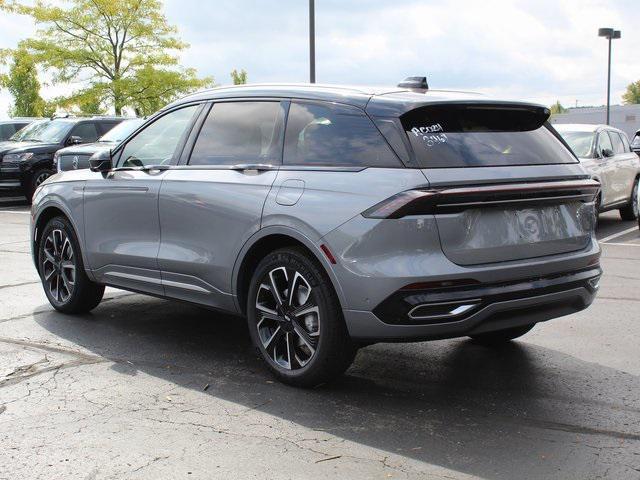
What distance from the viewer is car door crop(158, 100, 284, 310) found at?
518 cm

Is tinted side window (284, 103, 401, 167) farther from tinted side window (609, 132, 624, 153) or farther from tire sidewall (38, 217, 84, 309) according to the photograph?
tinted side window (609, 132, 624, 153)

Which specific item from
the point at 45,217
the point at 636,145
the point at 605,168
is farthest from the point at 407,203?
the point at 636,145

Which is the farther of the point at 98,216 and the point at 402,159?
the point at 98,216

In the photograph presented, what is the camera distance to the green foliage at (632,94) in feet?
503

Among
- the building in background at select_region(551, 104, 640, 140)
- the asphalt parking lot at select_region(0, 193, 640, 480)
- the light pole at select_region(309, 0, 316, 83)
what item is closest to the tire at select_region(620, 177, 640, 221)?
the light pole at select_region(309, 0, 316, 83)

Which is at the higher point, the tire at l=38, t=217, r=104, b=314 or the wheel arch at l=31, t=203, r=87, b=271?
Result: the wheel arch at l=31, t=203, r=87, b=271

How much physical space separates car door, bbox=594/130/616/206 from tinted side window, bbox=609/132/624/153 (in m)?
0.55

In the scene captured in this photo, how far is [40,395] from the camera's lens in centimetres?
487

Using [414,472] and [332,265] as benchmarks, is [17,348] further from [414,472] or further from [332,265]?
[414,472]

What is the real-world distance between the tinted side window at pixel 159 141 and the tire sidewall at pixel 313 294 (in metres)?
1.33

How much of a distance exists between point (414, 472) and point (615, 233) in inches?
433

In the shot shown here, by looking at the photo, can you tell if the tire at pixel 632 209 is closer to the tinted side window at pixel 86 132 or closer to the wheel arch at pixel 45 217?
the tinted side window at pixel 86 132

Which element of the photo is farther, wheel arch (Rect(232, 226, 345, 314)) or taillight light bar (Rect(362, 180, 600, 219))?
wheel arch (Rect(232, 226, 345, 314))

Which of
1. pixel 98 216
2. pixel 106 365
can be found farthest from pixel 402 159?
pixel 98 216
